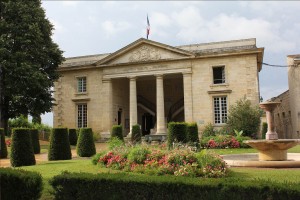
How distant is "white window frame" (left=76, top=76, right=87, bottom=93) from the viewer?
111ft

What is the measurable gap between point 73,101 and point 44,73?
5687mm

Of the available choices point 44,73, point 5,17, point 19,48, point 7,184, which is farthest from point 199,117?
point 7,184

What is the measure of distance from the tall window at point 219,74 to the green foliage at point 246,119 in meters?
3.80

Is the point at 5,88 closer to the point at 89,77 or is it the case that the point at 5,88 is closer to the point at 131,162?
the point at 89,77

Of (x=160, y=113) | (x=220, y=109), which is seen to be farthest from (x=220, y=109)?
(x=160, y=113)

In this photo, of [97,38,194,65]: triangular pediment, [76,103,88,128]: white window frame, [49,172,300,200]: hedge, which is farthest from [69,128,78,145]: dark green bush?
[49,172,300,200]: hedge

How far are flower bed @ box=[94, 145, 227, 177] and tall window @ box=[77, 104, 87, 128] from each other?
20771 millimetres

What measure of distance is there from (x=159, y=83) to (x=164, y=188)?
2408 centimetres

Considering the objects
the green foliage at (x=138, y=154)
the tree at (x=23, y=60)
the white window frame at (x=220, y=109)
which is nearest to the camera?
the green foliage at (x=138, y=154)

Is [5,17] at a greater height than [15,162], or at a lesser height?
greater

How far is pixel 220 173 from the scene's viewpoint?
380 inches

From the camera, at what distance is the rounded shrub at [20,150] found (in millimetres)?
14891

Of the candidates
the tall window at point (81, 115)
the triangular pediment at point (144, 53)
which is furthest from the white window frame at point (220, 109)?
the tall window at point (81, 115)

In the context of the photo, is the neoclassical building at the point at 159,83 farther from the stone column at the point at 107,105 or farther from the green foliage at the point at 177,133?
the green foliage at the point at 177,133
